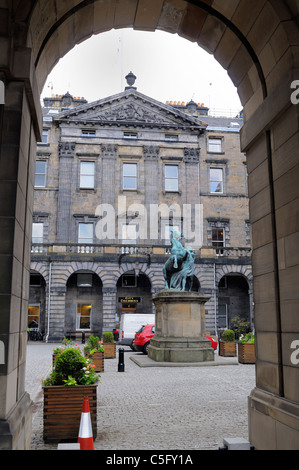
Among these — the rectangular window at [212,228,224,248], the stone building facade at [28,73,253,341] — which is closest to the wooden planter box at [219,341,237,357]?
the stone building facade at [28,73,253,341]

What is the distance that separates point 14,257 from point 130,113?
130 feet

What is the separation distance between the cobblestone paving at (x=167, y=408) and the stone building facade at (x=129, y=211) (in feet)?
69.4

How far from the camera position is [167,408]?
30.7 ft

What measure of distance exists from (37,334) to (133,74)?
26405 mm

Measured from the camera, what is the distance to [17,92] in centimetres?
517

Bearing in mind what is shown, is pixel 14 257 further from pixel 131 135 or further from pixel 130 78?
pixel 130 78

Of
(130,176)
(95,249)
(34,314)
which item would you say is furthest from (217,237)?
(34,314)

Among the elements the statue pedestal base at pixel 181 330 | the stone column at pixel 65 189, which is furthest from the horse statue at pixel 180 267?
the stone column at pixel 65 189

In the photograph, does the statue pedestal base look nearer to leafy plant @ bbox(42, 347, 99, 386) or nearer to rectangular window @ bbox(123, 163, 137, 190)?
leafy plant @ bbox(42, 347, 99, 386)

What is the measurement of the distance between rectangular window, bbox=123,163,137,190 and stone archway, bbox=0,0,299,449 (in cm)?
3440

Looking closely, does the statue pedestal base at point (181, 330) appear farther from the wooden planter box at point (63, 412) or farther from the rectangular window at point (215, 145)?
the rectangular window at point (215, 145)

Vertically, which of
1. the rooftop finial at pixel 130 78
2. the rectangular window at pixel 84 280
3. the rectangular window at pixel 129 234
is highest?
the rooftop finial at pixel 130 78

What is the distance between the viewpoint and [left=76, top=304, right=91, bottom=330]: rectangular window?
3853 cm

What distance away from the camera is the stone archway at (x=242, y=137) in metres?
4.99
